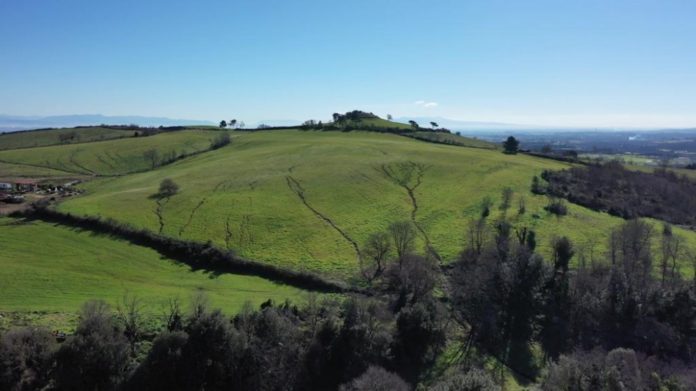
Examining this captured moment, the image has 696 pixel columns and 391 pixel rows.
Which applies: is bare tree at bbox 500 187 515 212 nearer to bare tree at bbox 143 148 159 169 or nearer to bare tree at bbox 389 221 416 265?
bare tree at bbox 389 221 416 265

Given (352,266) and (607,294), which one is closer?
(607,294)

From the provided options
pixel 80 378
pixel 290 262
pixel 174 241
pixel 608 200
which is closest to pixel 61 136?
pixel 174 241

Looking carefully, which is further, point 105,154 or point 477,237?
point 105,154

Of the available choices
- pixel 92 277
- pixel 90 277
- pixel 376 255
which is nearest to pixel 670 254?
pixel 376 255

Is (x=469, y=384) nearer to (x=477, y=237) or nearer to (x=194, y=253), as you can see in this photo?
(x=477, y=237)

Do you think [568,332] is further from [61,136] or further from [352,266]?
[61,136]

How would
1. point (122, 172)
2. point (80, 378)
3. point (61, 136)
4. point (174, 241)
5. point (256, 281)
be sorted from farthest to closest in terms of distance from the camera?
point (61, 136)
point (122, 172)
point (174, 241)
point (256, 281)
point (80, 378)
